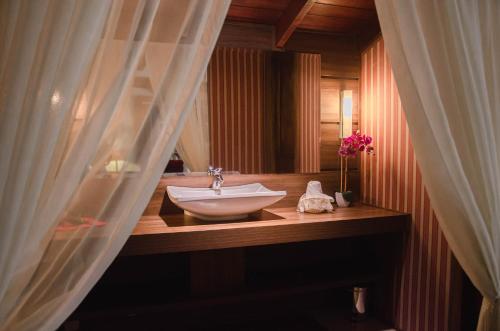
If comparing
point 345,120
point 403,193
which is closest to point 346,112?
point 345,120

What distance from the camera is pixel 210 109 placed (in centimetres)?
216

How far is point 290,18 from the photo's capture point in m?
2.19

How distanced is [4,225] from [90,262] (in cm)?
24

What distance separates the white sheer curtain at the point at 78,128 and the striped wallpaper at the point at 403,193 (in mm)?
1389

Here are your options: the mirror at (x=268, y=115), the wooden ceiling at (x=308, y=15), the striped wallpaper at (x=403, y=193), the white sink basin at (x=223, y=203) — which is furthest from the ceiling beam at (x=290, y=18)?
the white sink basin at (x=223, y=203)

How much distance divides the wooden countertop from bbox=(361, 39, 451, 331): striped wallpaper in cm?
12

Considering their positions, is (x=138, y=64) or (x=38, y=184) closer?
(x=38, y=184)

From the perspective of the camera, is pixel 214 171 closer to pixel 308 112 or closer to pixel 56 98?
pixel 308 112

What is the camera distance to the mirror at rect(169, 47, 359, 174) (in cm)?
216

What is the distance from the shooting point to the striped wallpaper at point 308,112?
7.72 ft

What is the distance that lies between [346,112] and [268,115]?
53cm

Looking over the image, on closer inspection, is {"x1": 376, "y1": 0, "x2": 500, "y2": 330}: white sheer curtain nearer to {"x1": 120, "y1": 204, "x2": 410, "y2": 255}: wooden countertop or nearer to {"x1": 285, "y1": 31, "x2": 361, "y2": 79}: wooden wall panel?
{"x1": 120, "y1": 204, "x2": 410, "y2": 255}: wooden countertop

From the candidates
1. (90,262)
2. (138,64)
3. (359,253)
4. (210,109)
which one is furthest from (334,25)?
(90,262)

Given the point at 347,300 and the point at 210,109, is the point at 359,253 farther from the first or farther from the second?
the point at 210,109
